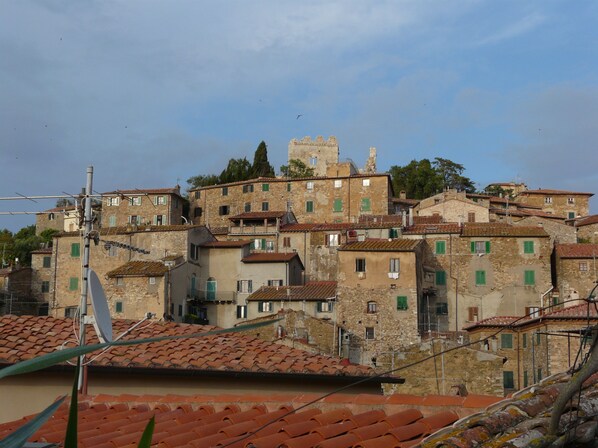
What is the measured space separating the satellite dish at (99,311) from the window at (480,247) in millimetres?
48263

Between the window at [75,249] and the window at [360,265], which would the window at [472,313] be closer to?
the window at [360,265]

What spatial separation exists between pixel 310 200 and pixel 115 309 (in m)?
24.4

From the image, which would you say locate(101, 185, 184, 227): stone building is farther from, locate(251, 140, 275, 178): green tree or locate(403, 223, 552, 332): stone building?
locate(403, 223, 552, 332): stone building

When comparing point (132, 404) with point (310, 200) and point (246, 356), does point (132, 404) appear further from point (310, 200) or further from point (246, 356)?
point (310, 200)

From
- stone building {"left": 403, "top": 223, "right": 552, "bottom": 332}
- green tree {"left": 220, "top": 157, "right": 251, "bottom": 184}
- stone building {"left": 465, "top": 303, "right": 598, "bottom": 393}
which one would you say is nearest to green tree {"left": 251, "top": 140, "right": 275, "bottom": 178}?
green tree {"left": 220, "top": 157, "right": 251, "bottom": 184}

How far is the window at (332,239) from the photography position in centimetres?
5944

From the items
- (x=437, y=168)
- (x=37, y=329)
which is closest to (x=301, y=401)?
(x=37, y=329)

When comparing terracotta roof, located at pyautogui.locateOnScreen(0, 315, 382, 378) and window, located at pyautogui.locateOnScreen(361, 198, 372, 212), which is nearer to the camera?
terracotta roof, located at pyautogui.locateOnScreen(0, 315, 382, 378)

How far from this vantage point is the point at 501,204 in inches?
3169

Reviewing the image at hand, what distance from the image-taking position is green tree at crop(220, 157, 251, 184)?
8319 cm

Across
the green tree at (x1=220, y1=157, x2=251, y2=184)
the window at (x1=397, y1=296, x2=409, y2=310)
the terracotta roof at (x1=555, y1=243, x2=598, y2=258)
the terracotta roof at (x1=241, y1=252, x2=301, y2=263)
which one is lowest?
the window at (x1=397, y1=296, x2=409, y2=310)

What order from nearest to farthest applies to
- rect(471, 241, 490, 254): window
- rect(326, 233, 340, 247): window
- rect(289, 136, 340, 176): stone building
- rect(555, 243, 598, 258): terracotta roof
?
1. rect(471, 241, 490, 254): window
2. rect(555, 243, 598, 258): terracotta roof
3. rect(326, 233, 340, 247): window
4. rect(289, 136, 340, 176): stone building

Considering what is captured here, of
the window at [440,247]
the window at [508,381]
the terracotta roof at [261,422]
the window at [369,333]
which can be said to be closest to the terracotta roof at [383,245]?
the window at [440,247]

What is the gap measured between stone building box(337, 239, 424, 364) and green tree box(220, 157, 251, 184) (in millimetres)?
35085
